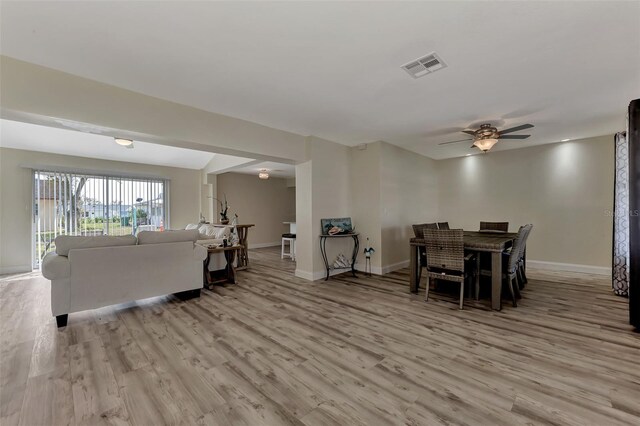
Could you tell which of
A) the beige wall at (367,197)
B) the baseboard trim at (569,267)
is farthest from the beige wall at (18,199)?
the baseboard trim at (569,267)

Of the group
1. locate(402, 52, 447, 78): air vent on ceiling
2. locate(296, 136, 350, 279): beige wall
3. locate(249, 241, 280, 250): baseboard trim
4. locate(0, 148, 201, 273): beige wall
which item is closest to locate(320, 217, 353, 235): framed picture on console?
locate(296, 136, 350, 279): beige wall

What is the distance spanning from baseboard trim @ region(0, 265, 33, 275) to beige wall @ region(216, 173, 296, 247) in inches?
158

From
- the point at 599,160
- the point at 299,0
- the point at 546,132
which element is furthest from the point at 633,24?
the point at 599,160

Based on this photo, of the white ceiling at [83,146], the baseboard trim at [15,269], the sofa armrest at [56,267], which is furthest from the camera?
the baseboard trim at [15,269]

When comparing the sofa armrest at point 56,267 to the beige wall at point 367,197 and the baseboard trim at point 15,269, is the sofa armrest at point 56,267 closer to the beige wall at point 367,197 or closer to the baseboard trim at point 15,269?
the baseboard trim at point 15,269

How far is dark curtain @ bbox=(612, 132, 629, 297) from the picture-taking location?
3684 mm

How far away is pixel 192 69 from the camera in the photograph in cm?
251

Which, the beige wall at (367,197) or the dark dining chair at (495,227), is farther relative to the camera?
the beige wall at (367,197)

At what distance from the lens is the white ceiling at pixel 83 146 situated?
4789mm

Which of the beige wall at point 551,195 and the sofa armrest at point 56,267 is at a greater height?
the beige wall at point 551,195

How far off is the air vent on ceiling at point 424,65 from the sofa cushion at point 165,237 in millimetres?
3449

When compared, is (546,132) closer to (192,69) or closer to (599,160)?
(599,160)

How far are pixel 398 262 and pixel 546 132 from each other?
357cm

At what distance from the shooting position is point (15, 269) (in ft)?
17.3
